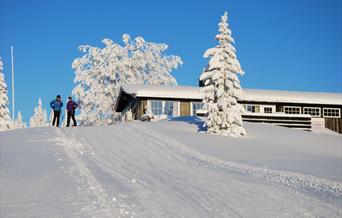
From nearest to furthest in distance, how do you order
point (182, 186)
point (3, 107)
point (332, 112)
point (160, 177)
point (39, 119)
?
1. point (182, 186)
2. point (160, 177)
3. point (332, 112)
4. point (3, 107)
5. point (39, 119)

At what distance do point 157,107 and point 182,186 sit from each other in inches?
936

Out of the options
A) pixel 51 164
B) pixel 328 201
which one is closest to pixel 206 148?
pixel 51 164

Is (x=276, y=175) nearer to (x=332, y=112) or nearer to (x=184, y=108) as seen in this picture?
(x=184, y=108)

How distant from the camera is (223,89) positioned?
20.7 m

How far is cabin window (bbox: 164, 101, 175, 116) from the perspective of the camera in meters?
33.1

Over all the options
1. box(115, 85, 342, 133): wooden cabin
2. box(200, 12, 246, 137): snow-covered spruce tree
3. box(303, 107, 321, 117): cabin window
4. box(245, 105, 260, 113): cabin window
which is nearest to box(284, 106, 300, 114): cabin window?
box(115, 85, 342, 133): wooden cabin

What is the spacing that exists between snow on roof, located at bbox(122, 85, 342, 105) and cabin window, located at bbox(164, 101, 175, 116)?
748 mm

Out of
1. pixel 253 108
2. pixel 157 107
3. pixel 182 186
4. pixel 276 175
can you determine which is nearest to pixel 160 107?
pixel 157 107

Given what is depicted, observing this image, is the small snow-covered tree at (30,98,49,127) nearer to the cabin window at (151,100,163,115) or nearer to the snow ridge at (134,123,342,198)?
the cabin window at (151,100,163,115)

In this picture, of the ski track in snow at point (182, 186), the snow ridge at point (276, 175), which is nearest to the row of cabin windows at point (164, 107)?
the snow ridge at point (276, 175)

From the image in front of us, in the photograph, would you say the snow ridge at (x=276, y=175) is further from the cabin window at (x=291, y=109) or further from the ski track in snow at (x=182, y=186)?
the cabin window at (x=291, y=109)

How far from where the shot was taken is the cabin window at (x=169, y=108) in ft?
109

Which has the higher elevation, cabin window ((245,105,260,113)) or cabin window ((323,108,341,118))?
cabin window ((245,105,260,113))

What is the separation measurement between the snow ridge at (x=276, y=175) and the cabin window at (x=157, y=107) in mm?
17356
